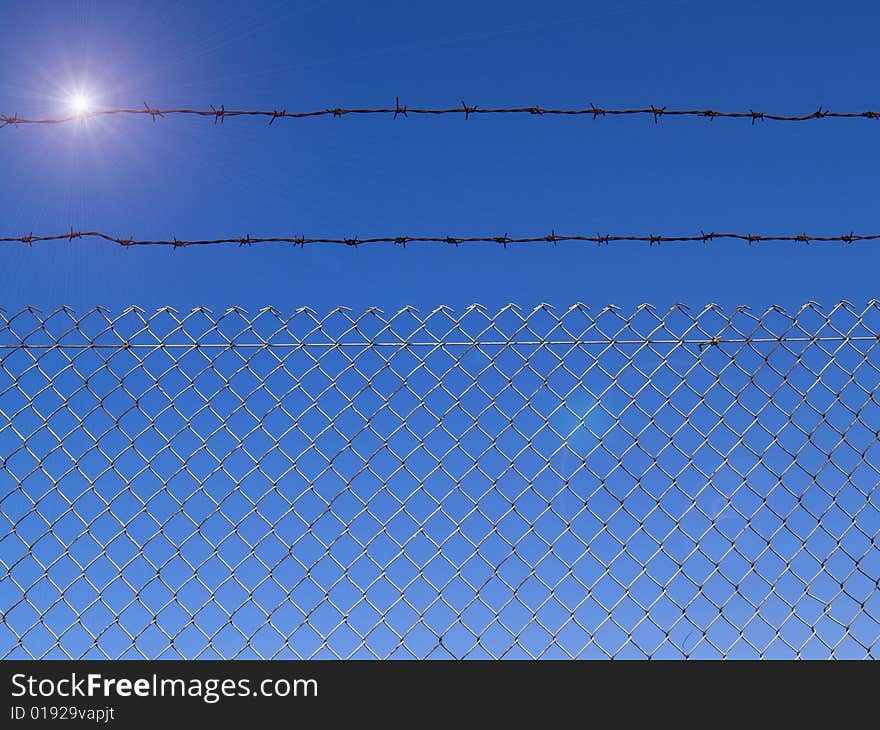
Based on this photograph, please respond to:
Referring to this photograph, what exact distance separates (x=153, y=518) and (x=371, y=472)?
69 cm

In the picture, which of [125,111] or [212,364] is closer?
[212,364]

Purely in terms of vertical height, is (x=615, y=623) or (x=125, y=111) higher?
(x=125, y=111)

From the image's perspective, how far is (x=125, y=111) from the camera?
9.42 ft

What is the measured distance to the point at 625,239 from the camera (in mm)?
2820
